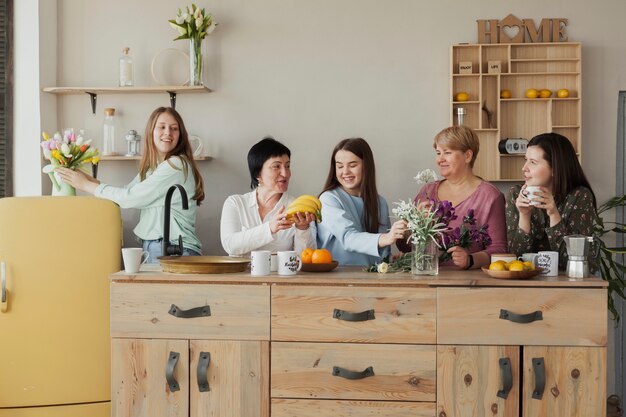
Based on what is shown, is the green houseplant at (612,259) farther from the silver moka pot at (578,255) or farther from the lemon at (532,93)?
the silver moka pot at (578,255)

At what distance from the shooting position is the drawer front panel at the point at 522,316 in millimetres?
2600

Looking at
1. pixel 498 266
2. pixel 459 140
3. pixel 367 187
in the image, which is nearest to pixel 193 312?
pixel 367 187

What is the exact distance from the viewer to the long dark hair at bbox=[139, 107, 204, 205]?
3721mm

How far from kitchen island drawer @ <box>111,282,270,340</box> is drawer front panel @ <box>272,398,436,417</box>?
11.0 inches

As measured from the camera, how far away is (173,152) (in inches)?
148

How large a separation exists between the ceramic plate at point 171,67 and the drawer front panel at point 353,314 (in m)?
2.07

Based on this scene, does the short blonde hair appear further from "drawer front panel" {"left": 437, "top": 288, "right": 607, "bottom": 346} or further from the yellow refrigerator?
the yellow refrigerator

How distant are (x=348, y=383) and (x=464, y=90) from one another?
2188 millimetres

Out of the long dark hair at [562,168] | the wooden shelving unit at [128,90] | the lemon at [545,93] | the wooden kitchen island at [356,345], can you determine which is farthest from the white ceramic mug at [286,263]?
the lemon at [545,93]

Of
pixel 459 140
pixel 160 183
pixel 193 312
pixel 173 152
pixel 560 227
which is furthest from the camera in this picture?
pixel 173 152

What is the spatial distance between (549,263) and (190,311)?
4.60 ft

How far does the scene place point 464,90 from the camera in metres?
4.22

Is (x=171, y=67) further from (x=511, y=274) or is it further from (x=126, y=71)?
(x=511, y=274)

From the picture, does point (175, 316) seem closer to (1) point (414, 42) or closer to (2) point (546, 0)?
(1) point (414, 42)
